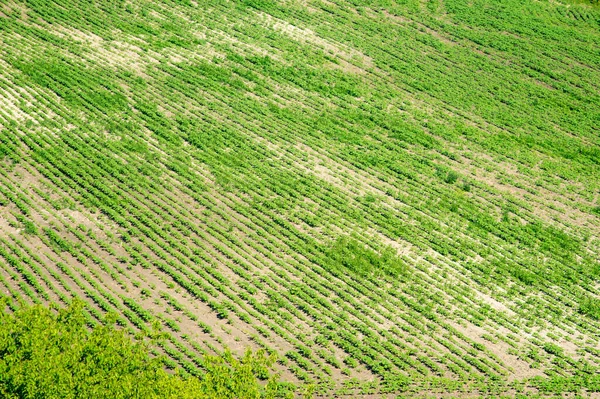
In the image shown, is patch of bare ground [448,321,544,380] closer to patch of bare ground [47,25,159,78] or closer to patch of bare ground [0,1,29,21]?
patch of bare ground [47,25,159,78]

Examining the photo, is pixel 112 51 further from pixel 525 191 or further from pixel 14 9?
pixel 525 191

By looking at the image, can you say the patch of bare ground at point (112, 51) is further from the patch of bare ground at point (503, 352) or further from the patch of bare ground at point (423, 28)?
the patch of bare ground at point (503, 352)

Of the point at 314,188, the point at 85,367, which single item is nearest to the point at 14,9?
the point at 314,188

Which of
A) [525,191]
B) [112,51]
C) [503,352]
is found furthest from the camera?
[112,51]

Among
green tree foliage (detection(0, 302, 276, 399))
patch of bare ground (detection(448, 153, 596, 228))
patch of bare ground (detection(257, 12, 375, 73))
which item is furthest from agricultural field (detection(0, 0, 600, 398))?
green tree foliage (detection(0, 302, 276, 399))

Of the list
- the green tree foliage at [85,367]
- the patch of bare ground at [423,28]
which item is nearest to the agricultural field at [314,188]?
the patch of bare ground at [423,28]

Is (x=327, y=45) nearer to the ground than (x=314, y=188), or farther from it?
farther from it

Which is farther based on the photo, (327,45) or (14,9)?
(327,45)

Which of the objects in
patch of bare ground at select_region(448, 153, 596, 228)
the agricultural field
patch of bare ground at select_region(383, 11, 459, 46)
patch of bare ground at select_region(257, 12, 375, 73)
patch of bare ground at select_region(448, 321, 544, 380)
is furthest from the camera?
patch of bare ground at select_region(383, 11, 459, 46)

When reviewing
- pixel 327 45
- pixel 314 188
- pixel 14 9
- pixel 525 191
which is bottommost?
pixel 14 9
